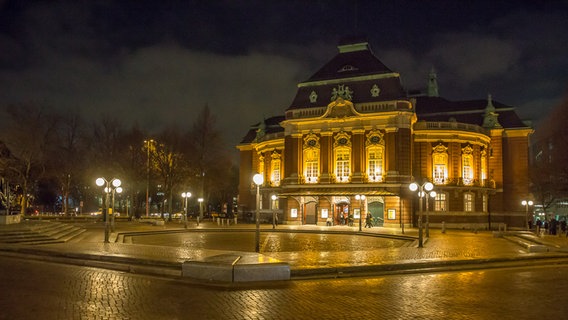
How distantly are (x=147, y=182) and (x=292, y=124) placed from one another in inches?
692

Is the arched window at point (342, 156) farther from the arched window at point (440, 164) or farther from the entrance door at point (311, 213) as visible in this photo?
the arched window at point (440, 164)

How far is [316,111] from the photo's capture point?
5000 cm

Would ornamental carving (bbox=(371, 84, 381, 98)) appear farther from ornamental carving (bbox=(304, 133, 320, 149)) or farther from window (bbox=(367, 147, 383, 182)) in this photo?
ornamental carving (bbox=(304, 133, 320, 149))

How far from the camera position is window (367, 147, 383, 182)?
1885 inches

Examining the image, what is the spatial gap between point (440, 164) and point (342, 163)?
9729 mm

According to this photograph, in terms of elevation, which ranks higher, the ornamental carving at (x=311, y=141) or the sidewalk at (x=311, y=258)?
the ornamental carving at (x=311, y=141)

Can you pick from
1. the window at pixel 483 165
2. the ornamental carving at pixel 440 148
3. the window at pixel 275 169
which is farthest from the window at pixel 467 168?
the window at pixel 275 169

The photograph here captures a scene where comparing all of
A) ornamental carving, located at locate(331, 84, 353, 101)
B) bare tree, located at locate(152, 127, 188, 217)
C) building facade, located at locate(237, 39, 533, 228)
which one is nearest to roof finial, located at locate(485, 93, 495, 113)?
building facade, located at locate(237, 39, 533, 228)

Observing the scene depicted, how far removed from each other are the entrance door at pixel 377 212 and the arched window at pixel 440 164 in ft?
19.9

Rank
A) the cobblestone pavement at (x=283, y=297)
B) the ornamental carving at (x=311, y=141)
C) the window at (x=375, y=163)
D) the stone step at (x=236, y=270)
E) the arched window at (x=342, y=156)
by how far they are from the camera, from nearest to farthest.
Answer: the cobblestone pavement at (x=283, y=297) → the stone step at (x=236, y=270) → the window at (x=375, y=163) → the arched window at (x=342, y=156) → the ornamental carving at (x=311, y=141)

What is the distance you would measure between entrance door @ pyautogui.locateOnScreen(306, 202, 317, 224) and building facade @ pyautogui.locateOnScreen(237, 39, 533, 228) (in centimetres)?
10

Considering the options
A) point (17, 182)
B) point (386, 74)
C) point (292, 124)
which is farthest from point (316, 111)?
point (17, 182)

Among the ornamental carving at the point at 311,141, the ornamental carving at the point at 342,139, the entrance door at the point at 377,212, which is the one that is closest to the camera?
the entrance door at the point at 377,212

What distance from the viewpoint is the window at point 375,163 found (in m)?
47.9
